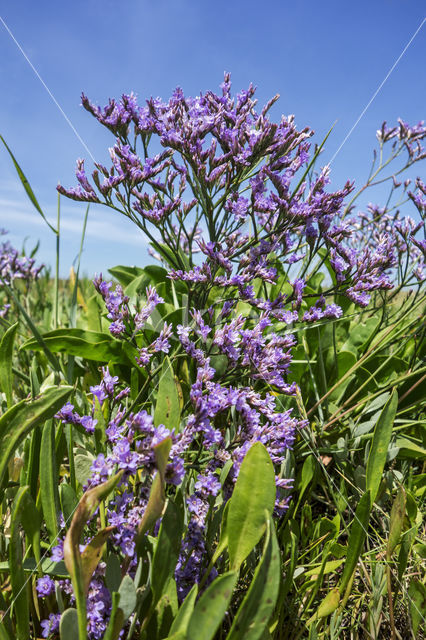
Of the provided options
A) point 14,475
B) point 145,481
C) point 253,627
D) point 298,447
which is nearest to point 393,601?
point 298,447

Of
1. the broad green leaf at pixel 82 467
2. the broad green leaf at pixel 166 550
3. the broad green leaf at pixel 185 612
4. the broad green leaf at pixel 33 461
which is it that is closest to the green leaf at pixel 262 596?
the broad green leaf at pixel 185 612

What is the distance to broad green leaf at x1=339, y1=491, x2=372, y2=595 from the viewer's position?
56.4 inches

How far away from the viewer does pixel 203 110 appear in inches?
68.9

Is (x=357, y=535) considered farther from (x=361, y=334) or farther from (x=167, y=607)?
(x=361, y=334)

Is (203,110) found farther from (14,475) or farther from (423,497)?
(423,497)

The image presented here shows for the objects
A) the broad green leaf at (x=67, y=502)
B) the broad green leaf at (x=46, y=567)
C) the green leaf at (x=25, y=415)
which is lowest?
the broad green leaf at (x=46, y=567)

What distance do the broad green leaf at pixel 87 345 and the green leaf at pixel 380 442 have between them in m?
0.98

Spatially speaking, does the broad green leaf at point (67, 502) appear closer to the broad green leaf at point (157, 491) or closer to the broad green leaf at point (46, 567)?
the broad green leaf at point (46, 567)

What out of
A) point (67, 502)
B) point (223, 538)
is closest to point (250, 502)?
point (223, 538)

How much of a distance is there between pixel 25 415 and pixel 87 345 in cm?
82

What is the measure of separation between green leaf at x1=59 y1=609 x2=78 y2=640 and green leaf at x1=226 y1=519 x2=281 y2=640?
32 centimetres

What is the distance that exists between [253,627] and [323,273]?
2.31 metres

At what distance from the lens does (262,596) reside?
3.36ft

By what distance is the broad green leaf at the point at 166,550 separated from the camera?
1.15m
